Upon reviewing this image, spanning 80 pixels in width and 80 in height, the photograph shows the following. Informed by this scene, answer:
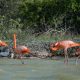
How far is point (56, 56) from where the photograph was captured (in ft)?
48.5

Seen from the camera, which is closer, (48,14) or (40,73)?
(40,73)

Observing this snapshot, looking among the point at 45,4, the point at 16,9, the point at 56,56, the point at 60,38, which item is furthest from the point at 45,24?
the point at 56,56

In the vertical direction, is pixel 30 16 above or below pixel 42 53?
above

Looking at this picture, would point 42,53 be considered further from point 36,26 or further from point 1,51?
point 36,26

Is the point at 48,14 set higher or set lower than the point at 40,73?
higher

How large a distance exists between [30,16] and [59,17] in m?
2.01

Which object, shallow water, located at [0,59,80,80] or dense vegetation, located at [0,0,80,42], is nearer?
shallow water, located at [0,59,80,80]

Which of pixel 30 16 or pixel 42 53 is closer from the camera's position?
pixel 42 53

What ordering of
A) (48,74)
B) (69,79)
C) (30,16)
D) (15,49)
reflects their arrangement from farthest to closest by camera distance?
(30,16)
(15,49)
(48,74)
(69,79)

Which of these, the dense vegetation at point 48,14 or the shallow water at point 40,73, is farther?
the dense vegetation at point 48,14

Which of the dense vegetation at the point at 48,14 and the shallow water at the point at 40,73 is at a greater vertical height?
the dense vegetation at the point at 48,14

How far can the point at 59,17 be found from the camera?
80.8ft

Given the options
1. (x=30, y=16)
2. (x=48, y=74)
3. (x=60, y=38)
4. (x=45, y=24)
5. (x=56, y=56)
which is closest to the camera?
(x=48, y=74)

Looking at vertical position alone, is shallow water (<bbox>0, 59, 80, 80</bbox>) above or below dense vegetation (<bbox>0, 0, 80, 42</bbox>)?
below
